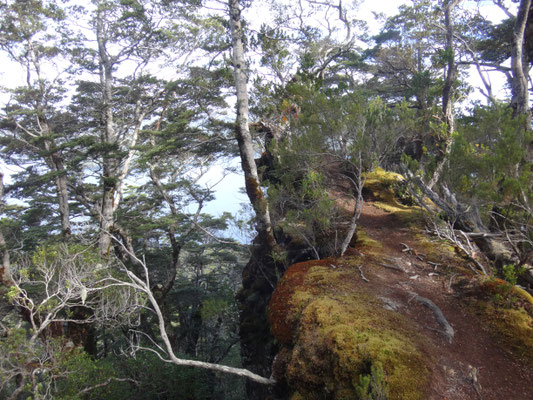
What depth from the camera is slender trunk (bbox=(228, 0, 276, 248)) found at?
843 cm

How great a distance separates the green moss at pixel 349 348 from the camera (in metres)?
3.50

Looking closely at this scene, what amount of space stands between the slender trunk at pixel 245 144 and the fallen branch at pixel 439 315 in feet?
13.8

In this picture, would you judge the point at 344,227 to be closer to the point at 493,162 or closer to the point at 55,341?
the point at 493,162

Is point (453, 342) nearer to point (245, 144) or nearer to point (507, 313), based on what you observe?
point (507, 313)

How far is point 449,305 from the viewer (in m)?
Answer: 4.89

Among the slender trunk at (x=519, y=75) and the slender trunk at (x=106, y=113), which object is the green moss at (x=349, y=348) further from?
the slender trunk at (x=106, y=113)

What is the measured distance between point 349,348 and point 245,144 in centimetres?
604

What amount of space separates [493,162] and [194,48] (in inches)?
485

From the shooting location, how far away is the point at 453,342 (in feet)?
13.5

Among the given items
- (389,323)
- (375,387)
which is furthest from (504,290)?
(375,387)

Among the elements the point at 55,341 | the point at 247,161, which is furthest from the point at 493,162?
the point at 55,341

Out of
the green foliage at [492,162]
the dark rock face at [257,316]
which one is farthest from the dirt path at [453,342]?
the dark rock face at [257,316]

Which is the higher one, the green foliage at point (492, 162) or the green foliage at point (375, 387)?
the green foliage at point (492, 162)

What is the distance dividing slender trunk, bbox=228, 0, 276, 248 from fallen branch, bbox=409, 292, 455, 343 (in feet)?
13.8
